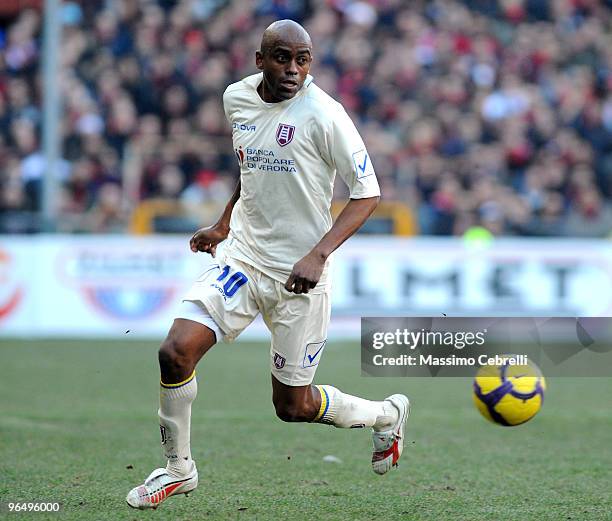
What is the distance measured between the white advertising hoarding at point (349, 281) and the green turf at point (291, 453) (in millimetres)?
2750

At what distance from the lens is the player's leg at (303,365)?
5.79 meters

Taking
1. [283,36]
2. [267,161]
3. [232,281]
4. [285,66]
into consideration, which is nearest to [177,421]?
[232,281]

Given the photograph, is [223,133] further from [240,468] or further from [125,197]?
[240,468]

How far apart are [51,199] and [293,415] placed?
953 cm

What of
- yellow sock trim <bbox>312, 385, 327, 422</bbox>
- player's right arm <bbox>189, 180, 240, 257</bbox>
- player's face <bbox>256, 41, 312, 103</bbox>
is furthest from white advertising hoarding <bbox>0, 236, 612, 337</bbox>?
player's face <bbox>256, 41, 312, 103</bbox>

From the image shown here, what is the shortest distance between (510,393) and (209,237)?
1.91m

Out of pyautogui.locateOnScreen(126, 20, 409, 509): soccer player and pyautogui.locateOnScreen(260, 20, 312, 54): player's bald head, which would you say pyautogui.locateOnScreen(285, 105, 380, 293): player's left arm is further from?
pyautogui.locateOnScreen(260, 20, 312, 54): player's bald head

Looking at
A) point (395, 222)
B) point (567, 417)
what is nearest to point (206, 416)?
point (567, 417)

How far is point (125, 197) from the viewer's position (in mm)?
16297

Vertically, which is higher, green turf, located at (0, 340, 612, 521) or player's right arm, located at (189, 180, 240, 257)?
player's right arm, located at (189, 180, 240, 257)

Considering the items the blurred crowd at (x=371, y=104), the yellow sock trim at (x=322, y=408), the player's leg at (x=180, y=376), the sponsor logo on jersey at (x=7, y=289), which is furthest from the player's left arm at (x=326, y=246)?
the blurred crowd at (x=371, y=104)

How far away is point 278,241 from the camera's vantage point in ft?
18.9

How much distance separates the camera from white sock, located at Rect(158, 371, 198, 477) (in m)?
5.55

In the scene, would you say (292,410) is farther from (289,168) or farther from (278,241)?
(289,168)
